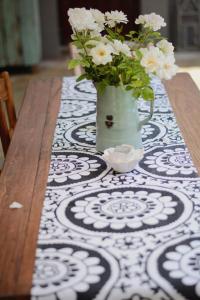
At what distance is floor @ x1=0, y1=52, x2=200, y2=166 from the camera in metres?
5.12

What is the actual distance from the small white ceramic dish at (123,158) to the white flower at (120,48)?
0.28 meters

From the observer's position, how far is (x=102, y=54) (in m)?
1.41

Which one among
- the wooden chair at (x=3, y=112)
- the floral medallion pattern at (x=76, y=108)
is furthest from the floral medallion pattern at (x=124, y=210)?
the wooden chair at (x=3, y=112)

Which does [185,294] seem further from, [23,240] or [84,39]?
[84,39]

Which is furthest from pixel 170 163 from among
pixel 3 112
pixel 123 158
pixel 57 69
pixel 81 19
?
pixel 57 69

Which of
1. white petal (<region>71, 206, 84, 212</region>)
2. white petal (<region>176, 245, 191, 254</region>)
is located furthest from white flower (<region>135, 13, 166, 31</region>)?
white petal (<region>176, 245, 191, 254</region>)

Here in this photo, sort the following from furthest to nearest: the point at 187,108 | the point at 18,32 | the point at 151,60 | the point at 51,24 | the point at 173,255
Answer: the point at 51,24
the point at 18,32
the point at 187,108
the point at 151,60
the point at 173,255

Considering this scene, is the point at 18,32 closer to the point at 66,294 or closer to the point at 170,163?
the point at 170,163

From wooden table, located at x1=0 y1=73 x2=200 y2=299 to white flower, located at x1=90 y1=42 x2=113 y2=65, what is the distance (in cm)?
36

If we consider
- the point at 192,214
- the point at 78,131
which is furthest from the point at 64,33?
the point at 192,214

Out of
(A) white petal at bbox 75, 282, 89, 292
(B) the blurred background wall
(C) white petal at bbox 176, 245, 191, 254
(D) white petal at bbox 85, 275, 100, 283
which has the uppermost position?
(D) white petal at bbox 85, 275, 100, 283

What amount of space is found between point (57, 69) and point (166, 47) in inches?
170

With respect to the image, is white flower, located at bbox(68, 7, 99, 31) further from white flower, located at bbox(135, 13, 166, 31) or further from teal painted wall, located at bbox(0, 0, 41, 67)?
teal painted wall, located at bbox(0, 0, 41, 67)

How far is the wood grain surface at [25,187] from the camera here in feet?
3.33
